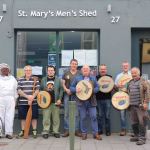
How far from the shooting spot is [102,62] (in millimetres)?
14328

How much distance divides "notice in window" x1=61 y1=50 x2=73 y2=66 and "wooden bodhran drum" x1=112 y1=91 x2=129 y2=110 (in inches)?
74.9

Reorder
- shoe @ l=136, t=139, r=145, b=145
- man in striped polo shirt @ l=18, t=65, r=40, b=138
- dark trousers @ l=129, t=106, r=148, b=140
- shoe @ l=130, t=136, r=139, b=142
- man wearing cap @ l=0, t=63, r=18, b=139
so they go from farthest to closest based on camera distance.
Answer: man in striped polo shirt @ l=18, t=65, r=40, b=138 → man wearing cap @ l=0, t=63, r=18, b=139 → shoe @ l=130, t=136, r=139, b=142 → dark trousers @ l=129, t=106, r=148, b=140 → shoe @ l=136, t=139, r=145, b=145

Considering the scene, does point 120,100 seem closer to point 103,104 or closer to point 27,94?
point 103,104

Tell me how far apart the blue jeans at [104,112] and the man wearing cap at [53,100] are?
1098 millimetres

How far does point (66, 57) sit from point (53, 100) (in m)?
1.57

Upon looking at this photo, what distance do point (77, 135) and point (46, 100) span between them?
1.26m

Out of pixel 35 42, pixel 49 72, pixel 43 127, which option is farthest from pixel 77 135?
pixel 35 42

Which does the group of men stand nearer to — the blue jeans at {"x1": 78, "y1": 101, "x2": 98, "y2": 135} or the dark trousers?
the blue jeans at {"x1": 78, "y1": 101, "x2": 98, "y2": 135}

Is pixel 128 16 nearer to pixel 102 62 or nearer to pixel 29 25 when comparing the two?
pixel 102 62

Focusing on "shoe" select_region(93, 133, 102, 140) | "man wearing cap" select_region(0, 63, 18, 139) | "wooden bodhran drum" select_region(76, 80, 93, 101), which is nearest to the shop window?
"man wearing cap" select_region(0, 63, 18, 139)

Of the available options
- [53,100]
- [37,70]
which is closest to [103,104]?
[53,100]

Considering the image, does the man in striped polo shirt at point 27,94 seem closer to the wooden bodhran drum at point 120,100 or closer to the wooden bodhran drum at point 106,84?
the wooden bodhran drum at point 106,84

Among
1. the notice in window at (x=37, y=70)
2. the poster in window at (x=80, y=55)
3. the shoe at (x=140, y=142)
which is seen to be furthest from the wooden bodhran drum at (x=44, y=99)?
the shoe at (x=140, y=142)

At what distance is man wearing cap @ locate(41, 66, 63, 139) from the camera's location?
13562mm
